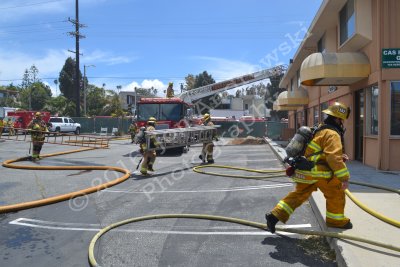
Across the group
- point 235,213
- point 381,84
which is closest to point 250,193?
point 235,213

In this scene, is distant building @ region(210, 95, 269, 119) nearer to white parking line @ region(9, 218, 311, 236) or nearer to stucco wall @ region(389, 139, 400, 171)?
stucco wall @ region(389, 139, 400, 171)

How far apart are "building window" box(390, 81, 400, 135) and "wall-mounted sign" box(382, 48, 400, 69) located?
453 mm

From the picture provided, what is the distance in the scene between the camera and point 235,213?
5930 millimetres

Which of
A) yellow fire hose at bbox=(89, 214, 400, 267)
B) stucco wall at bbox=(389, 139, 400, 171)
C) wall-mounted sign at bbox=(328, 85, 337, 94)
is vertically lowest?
yellow fire hose at bbox=(89, 214, 400, 267)

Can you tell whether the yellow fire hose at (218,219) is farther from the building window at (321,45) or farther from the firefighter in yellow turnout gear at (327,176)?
the building window at (321,45)

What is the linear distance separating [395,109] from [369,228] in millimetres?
5784

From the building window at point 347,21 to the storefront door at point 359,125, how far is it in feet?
5.88

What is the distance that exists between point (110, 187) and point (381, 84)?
690 centimetres

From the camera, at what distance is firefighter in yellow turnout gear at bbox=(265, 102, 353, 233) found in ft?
14.6

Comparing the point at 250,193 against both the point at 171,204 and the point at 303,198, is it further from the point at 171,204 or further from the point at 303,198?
the point at 303,198

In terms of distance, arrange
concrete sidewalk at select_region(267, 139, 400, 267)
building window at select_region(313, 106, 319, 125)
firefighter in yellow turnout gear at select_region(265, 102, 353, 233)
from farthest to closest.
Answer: building window at select_region(313, 106, 319, 125) < firefighter in yellow turnout gear at select_region(265, 102, 353, 233) < concrete sidewalk at select_region(267, 139, 400, 267)

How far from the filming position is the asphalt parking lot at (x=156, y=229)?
4141 millimetres

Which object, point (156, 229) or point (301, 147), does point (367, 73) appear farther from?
point (156, 229)

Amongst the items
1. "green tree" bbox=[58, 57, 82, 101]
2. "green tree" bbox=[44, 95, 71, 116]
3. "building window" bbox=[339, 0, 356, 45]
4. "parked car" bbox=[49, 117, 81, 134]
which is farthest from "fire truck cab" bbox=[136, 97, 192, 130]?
"green tree" bbox=[58, 57, 82, 101]
